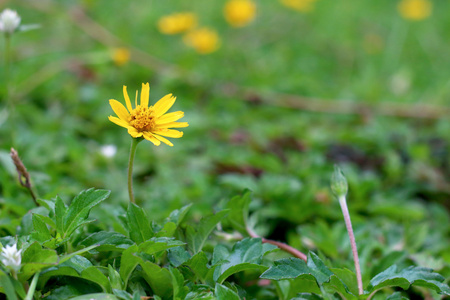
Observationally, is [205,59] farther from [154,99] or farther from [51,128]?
[51,128]

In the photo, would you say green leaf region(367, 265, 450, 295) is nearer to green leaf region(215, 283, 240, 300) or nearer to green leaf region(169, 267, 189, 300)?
green leaf region(215, 283, 240, 300)

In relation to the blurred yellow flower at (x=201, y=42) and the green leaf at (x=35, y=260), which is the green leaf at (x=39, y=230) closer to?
the green leaf at (x=35, y=260)

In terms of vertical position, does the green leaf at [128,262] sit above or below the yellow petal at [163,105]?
below

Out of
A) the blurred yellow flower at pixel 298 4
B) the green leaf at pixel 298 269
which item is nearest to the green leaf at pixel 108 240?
the green leaf at pixel 298 269

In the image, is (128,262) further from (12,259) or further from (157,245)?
(12,259)

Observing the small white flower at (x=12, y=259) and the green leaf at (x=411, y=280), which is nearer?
the small white flower at (x=12, y=259)

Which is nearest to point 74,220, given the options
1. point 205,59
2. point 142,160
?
point 142,160
